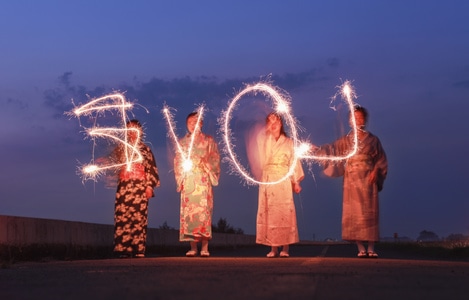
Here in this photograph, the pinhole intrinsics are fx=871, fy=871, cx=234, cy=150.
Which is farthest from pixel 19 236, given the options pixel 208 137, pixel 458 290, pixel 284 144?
pixel 458 290

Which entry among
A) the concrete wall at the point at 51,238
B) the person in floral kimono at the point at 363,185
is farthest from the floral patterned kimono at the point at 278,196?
the concrete wall at the point at 51,238

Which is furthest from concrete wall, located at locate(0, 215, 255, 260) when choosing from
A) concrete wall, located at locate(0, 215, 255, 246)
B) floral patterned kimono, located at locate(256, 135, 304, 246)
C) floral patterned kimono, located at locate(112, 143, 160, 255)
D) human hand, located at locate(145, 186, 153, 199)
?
floral patterned kimono, located at locate(256, 135, 304, 246)

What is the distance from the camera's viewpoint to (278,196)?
17.3m

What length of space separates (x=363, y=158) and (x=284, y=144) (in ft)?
5.17

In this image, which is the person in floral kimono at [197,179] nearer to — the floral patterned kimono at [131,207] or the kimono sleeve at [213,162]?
the kimono sleeve at [213,162]

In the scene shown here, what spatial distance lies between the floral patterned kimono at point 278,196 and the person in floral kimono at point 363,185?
1.02 metres

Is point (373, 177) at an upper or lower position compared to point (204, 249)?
upper

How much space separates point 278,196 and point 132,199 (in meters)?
3.04

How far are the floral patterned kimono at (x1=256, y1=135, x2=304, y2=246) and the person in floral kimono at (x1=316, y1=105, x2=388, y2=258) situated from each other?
102 cm

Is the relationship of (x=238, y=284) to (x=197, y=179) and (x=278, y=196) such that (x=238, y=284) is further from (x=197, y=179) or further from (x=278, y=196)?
(x=197, y=179)

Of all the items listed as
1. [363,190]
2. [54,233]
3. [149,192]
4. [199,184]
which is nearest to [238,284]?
[363,190]

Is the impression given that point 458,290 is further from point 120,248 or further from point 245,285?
point 120,248

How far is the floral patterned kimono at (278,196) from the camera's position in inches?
676

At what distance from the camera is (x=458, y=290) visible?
795cm
